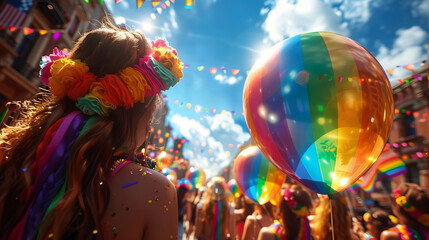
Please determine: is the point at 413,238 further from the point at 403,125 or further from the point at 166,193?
the point at 403,125

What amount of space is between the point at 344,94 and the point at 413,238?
306 cm

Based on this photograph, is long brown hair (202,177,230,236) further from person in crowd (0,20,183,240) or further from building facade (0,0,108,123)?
building facade (0,0,108,123)

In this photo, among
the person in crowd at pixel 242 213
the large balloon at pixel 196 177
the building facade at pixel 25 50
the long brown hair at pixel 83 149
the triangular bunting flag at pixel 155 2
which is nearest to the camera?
the long brown hair at pixel 83 149

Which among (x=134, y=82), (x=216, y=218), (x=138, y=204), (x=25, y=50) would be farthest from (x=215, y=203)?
(x=25, y=50)

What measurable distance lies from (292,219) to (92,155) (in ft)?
A: 8.54

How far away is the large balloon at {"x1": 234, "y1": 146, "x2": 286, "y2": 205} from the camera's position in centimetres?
325

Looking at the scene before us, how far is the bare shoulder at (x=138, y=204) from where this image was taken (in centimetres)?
87

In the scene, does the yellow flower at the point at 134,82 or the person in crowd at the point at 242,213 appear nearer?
the yellow flower at the point at 134,82

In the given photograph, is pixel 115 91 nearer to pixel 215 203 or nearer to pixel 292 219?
pixel 292 219

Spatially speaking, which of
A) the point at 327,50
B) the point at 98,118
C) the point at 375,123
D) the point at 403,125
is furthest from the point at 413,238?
the point at 403,125

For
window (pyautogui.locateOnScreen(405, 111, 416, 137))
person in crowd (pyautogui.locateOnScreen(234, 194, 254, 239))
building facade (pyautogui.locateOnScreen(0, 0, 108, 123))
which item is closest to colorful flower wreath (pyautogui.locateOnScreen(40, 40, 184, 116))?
person in crowd (pyautogui.locateOnScreen(234, 194, 254, 239))

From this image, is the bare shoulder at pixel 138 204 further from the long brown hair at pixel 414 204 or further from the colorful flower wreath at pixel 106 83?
the long brown hair at pixel 414 204

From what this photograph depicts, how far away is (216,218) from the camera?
4836mm

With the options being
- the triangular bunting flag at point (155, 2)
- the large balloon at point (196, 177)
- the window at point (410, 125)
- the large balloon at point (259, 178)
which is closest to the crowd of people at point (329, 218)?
the large balloon at point (259, 178)
